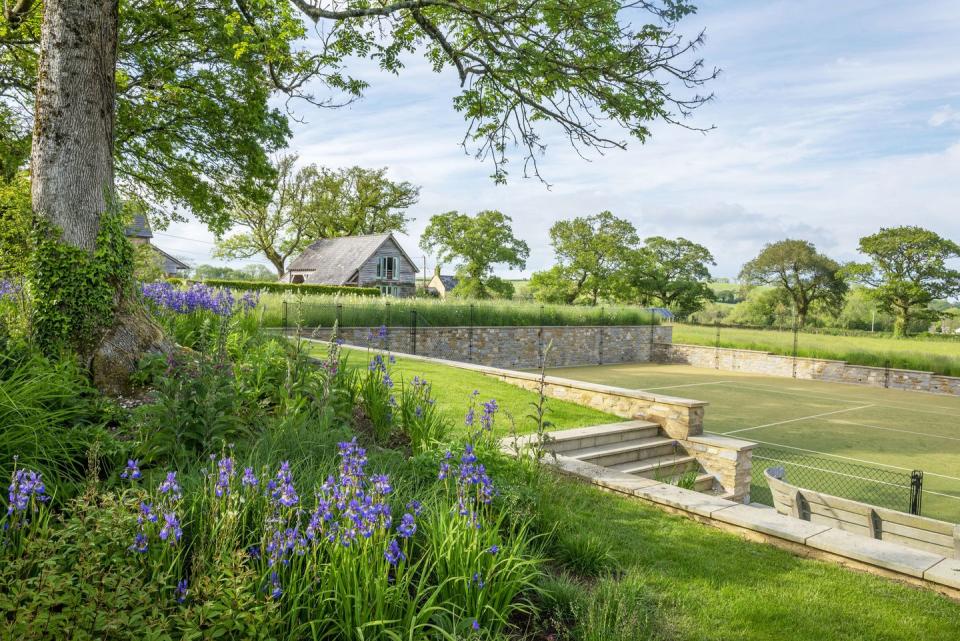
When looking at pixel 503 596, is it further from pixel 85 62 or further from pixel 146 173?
pixel 146 173

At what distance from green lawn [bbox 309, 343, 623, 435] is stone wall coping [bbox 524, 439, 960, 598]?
4.83ft

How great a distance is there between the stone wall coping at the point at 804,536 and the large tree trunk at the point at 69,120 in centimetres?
450

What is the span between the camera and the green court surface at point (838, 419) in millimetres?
8891

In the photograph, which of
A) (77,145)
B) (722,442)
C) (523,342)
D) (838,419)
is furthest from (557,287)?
(77,145)

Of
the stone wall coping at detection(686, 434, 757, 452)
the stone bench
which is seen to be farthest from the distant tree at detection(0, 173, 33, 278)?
the stone wall coping at detection(686, 434, 757, 452)

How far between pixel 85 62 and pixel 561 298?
36.1 meters

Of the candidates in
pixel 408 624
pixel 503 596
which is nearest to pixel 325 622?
pixel 408 624

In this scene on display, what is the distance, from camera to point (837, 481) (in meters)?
7.69

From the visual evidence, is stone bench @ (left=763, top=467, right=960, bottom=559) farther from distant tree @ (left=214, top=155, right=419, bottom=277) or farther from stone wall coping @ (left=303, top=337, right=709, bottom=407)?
distant tree @ (left=214, top=155, right=419, bottom=277)

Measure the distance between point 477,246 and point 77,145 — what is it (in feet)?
125

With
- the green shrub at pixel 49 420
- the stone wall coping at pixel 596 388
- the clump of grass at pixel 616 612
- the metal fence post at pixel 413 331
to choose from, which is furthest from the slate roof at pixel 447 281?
the clump of grass at pixel 616 612

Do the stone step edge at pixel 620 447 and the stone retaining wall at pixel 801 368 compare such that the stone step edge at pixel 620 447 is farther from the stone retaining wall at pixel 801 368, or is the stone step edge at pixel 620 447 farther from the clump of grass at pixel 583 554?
the stone retaining wall at pixel 801 368

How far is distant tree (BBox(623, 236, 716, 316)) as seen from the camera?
137ft

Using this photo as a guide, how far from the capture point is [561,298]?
131ft
